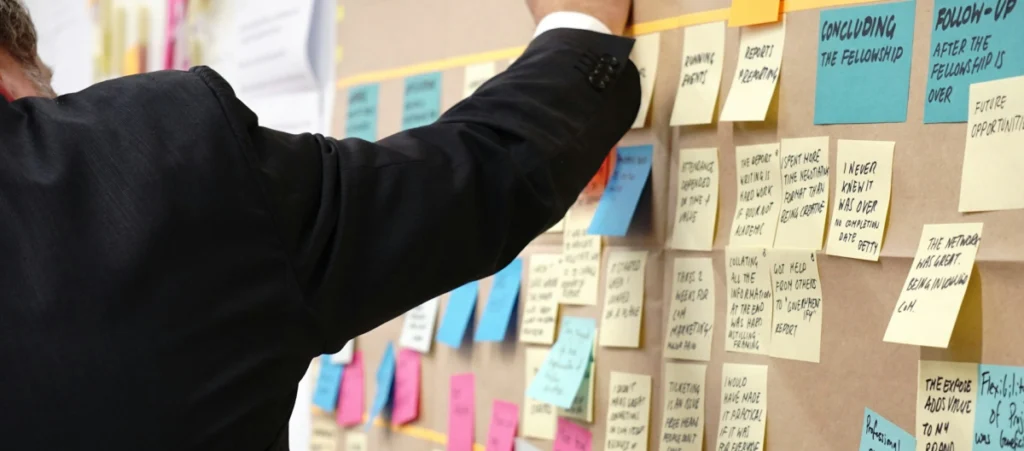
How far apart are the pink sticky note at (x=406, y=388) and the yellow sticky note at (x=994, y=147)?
0.69 m

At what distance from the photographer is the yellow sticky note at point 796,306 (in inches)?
29.1

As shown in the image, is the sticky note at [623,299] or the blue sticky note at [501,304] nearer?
the sticky note at [623,299]

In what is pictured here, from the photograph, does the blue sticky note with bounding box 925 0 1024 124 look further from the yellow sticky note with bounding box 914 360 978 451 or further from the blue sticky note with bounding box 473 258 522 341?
the blue sticky note with bounding box 473 258 522 341

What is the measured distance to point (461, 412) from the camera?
3.52 ft

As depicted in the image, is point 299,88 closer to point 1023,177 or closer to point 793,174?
point 793,174

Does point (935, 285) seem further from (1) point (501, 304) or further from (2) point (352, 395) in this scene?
(2) point (352, 395)

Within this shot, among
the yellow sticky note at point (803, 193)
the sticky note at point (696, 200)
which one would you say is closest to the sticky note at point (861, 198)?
the yellow sticky note at point (803, 193)

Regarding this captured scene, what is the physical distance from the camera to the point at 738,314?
0.80m

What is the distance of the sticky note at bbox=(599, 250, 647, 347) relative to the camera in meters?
0.88

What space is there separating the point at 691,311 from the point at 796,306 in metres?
0.11

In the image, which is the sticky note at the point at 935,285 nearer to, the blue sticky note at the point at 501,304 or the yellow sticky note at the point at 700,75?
the yellow sticky note at the point at 700,75

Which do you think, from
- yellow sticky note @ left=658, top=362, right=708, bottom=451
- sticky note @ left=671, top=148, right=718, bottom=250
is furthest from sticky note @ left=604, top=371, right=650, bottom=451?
sticky note @ left=671, top=148, right=718, bottom=250

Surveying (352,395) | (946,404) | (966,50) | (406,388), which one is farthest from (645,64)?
(352,395)

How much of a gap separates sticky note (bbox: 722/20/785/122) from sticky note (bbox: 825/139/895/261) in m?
0.08
